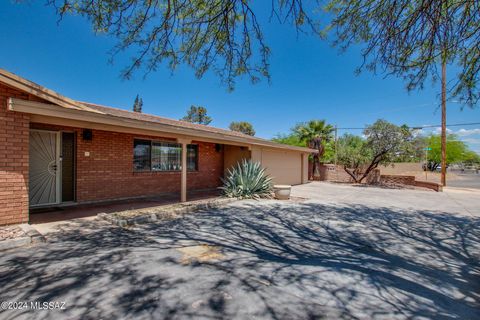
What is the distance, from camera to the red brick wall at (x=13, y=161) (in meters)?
4.77

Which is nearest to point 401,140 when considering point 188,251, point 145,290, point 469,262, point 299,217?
point 299,217

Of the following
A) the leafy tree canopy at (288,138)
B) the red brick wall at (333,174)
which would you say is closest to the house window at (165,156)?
the red brick wall at (333,174)

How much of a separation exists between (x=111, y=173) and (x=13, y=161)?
11.7 feet

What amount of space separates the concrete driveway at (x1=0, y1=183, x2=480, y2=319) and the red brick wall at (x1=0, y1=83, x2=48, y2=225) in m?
1.04

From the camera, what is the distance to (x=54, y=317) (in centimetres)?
241

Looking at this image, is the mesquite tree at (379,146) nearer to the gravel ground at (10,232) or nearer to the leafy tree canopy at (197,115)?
the gravel ground at (10,232)

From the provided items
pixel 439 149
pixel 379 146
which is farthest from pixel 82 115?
pixel 439 149

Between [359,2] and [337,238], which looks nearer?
[359,2]

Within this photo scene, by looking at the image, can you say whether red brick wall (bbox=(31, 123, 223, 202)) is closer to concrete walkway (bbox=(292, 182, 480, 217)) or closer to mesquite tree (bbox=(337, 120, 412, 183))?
concrete walkway (bbox=(292, 182, 480, 217))

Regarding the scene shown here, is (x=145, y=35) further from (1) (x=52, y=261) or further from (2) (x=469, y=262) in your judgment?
(2) (x=469, y=262)

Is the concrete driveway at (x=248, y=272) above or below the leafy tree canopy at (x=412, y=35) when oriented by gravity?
below

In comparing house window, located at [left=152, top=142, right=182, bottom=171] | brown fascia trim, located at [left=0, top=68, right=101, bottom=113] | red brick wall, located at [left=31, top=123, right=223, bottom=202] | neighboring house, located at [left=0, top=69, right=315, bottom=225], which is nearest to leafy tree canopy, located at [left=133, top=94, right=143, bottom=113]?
neighboring house, located at [left=0, top=69, right=315, bottom=225]

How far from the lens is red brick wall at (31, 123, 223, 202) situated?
7711 mm

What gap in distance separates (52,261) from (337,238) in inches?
201
